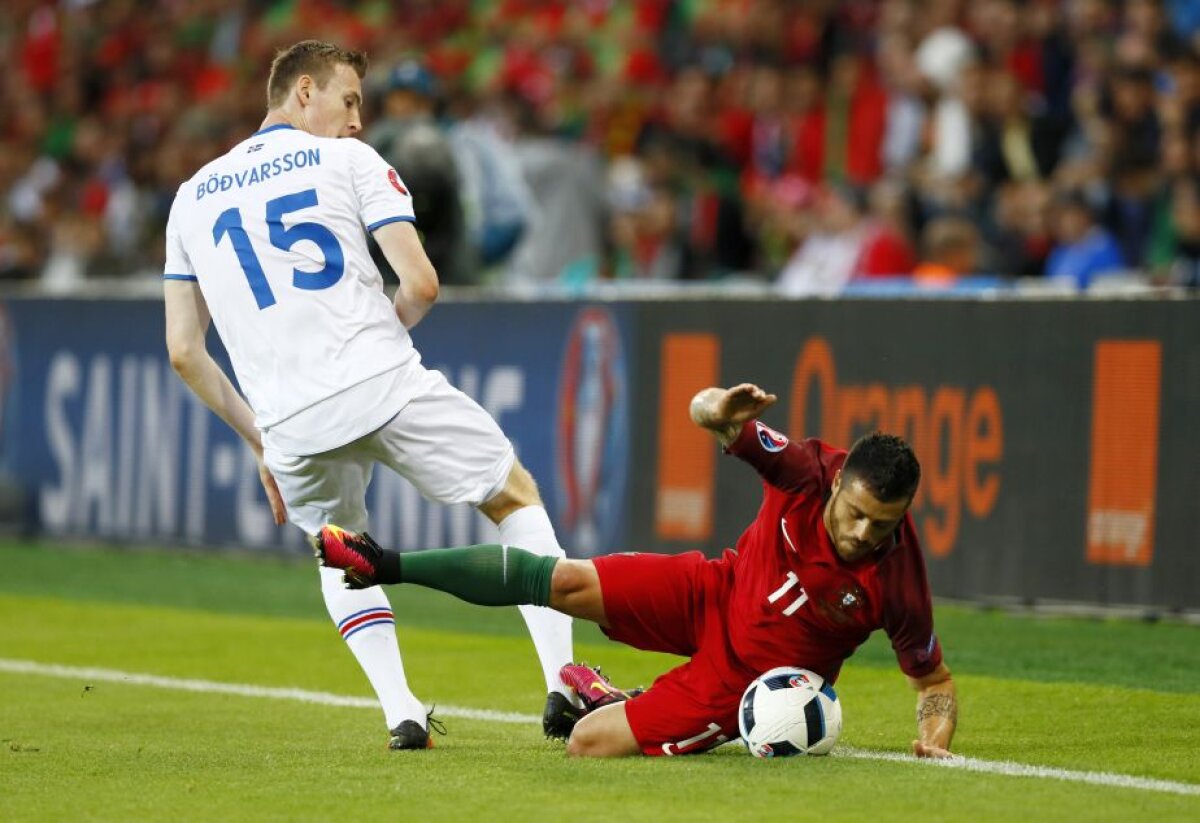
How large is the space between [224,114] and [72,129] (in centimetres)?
363

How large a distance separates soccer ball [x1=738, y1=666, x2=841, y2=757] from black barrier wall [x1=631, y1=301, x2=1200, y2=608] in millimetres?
4005

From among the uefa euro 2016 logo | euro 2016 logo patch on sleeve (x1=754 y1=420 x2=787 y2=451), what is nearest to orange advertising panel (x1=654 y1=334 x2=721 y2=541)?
the uefa euro 2016 logo

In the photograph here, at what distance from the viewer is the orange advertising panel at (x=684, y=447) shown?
37.7 ft

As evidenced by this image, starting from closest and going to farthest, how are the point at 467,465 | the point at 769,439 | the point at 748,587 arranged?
the point at 769,439 < the point at 748,587 < the point at 467,465

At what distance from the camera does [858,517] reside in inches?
229

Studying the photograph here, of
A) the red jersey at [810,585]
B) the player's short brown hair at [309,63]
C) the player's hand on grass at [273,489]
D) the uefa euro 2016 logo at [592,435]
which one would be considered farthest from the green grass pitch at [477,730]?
the player's short brown hair at [309,63]

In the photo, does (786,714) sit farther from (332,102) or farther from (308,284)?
(332,102)

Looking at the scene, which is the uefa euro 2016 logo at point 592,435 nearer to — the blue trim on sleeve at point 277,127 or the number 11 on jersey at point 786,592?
the blue trim on sleeve at point 277,127

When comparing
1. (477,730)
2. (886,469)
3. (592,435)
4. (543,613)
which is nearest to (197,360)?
(543,613)

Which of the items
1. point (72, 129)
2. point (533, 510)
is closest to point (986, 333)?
point (533, 510)

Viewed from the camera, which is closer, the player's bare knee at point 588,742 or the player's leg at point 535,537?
the player's bare knee at point 588,742

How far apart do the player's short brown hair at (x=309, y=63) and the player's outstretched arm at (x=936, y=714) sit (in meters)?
2.61

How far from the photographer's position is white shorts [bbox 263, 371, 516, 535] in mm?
6473

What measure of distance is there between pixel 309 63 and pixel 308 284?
0.73 metres
